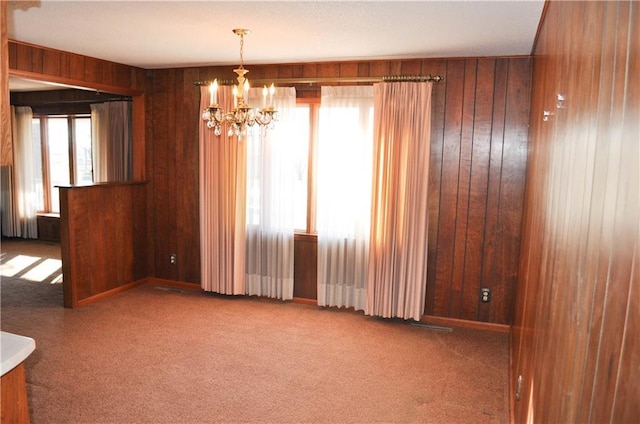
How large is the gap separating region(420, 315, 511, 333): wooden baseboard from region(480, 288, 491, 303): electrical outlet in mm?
224

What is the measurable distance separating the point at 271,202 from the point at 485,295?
2.31 m

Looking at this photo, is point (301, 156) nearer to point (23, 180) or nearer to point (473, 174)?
point (473, 174)

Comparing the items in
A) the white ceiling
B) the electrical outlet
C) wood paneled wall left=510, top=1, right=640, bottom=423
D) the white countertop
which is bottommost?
the electrical outlet

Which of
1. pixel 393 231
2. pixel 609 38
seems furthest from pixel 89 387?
pixel 609 38

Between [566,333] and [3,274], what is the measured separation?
22.2 ft

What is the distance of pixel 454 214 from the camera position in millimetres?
4496

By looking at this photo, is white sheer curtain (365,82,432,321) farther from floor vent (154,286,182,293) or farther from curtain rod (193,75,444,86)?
floor vent (154,286,182,293)

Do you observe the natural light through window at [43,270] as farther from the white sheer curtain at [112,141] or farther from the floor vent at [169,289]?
the floor vent at [169,289]

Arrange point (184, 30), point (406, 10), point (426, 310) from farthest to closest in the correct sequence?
point (426, 310)
point (184, 30)
point (406, 10)

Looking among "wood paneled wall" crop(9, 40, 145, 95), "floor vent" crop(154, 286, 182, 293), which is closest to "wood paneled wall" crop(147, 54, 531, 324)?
"wood paneled wall" crop(9, 40, 145, 95)

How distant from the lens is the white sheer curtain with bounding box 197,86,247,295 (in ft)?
16.7

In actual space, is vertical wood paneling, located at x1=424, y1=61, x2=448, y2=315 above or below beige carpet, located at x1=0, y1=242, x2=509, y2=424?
above

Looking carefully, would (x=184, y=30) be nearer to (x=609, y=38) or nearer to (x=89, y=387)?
(x=89, y=387)

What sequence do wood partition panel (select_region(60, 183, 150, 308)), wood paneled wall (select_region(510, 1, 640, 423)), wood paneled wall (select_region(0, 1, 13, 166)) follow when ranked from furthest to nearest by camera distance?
wood partition panel (select_region(60, 183, 150, 308)) → wood paneled wall (select_region(0, 1, 13, 166)) → wood paneled wall (select_region(510, 1, 640, 423))
